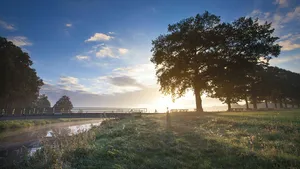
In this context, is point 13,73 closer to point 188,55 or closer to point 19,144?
point 19,144

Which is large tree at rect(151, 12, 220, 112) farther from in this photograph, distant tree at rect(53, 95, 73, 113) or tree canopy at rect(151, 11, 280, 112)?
distant tree at rect(53, 95, 73, 113)

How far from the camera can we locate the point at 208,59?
26.9m

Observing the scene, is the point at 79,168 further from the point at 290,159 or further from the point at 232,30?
the point at 232,30

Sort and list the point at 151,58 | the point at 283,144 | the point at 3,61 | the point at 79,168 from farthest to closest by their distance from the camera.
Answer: the point at 3,61
the point at 151,58
the point at 283,144
the point at 79,168

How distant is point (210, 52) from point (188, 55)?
3.73 metres

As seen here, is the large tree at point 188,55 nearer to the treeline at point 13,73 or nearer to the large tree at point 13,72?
the treeline at point 13,73

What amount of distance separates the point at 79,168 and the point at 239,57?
27946mm

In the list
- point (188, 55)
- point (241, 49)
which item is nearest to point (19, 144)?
point (188, 55)

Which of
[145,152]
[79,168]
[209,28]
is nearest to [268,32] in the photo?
[209,28]

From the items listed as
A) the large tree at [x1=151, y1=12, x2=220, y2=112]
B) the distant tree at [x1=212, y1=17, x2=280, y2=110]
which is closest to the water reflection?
the large tree at [x1=151, y1=12, x2=220, y2=112]

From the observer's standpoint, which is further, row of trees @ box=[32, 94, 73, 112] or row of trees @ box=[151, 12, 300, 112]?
row of trees @ box=[32, 94, 73, 112]

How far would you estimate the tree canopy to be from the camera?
2614cm

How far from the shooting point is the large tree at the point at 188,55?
27.0 m

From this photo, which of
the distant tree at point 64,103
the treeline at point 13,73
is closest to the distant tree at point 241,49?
the treeline at point 13,73
